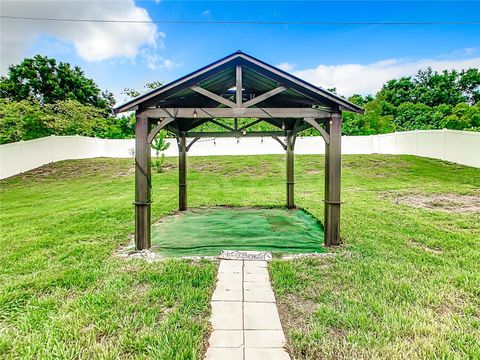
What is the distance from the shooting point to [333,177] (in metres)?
4.61

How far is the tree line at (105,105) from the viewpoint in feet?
59.6

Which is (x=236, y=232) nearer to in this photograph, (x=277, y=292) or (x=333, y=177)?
(x=333, y=177)

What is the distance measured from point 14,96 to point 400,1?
27054 millimetres

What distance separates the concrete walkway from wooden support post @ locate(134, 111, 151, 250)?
5.11 ft

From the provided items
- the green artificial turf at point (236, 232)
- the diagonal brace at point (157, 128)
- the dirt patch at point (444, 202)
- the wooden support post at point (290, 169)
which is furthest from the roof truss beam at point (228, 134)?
the dirt patch at point (444, 202)

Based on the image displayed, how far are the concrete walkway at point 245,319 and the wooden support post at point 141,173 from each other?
1.56m

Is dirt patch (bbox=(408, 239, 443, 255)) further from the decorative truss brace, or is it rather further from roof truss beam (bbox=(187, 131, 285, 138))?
roof truss beam (bbox=(187, 131, 285, 138))

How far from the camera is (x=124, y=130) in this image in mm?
23297

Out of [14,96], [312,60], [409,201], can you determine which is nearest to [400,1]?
[312,60]

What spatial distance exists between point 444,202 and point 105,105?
27593 millimetres

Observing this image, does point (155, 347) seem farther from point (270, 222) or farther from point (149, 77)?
point (149, 77)

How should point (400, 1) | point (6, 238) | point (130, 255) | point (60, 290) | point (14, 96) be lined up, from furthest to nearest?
1. point (14, 96)
2. point (400, 1)
3. point (6, 238)
4. point (130, 255)
5. point (60, 290)

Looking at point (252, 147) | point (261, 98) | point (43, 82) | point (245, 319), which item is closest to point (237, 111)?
point (261, 98)

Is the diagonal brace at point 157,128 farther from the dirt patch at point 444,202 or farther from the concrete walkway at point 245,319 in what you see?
the dirt patch at point 444,202
